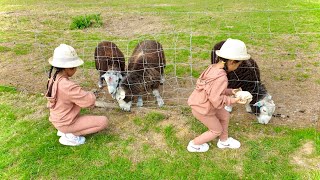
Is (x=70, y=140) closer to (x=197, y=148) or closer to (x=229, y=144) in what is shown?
(x=197, y=148)

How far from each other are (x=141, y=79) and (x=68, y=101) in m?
1.98

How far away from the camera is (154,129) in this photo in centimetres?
550

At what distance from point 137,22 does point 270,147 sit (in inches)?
324

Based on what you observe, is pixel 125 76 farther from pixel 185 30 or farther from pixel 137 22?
pixel 137 22

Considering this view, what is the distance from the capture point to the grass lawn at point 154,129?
455cm

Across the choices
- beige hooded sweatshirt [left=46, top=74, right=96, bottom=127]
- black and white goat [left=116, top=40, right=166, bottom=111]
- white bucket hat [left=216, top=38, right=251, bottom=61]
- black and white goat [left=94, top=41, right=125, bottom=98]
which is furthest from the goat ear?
white bucket hat [left=216, top=38, right=251, bottom=61]

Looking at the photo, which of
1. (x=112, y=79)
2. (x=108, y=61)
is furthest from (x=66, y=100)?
(x=108, y=61)


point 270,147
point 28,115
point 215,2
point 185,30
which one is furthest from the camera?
point 215,2

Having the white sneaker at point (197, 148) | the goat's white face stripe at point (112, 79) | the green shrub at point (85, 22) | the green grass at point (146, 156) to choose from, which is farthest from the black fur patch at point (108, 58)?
the green shrub at point (85, 22)

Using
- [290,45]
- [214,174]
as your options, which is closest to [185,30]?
[290,45]

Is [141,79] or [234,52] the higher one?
[234,52]

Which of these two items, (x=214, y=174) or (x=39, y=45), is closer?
(x=214, y=174)

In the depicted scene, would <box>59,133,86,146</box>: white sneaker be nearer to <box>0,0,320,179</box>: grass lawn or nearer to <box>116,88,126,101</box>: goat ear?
<box>0,0,320,179</box>: grass lawn

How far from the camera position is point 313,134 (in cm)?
515
